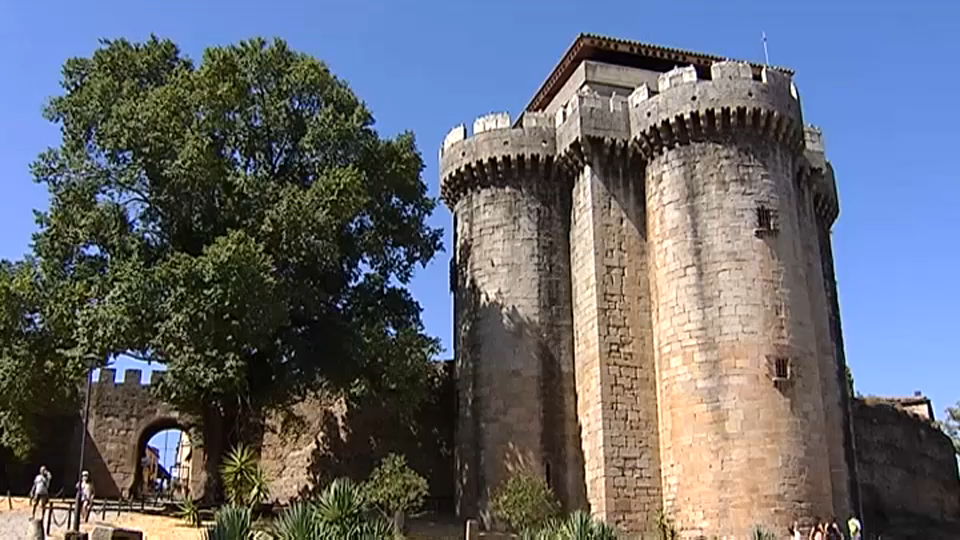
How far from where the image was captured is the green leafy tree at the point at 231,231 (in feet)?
75.6

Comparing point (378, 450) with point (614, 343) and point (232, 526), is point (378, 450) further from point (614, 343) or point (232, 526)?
point (232, 526)

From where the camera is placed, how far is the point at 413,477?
2542 centimetres

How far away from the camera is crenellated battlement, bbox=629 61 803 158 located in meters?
26.4

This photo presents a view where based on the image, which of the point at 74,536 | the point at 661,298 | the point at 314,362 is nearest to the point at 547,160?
the point at 661,298

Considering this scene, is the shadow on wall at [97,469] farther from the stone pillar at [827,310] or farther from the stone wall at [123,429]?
the stone pillar at [827,310]

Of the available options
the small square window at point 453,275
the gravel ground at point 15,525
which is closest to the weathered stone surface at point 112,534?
the gravel ground at point 15,525

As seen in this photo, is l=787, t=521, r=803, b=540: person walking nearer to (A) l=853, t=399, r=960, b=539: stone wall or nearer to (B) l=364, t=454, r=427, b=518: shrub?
(B) l=364, t=454, r=427, b=518: shrub

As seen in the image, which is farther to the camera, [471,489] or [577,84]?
[577,84]

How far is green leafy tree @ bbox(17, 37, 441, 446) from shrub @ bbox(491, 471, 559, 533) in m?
3.55

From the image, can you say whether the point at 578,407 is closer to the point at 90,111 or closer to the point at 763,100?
the point at 763,100

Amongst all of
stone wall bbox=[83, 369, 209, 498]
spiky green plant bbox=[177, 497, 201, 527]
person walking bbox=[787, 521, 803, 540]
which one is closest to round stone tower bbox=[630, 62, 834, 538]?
person walking bbox=[787, 521, 803, 540]

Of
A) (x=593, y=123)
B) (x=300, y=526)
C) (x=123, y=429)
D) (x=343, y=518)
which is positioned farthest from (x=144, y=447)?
(x=300, y=526)

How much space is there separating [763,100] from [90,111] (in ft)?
57.9

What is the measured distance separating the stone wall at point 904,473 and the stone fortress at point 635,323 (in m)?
1.76
